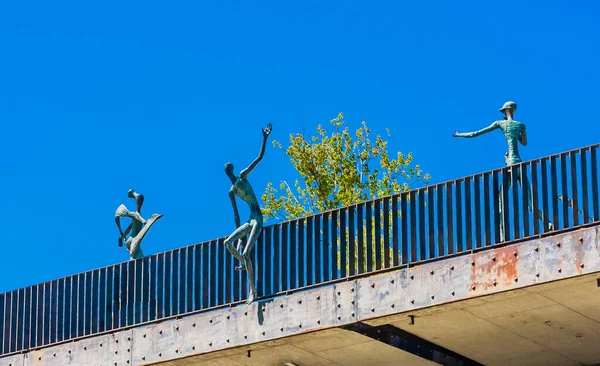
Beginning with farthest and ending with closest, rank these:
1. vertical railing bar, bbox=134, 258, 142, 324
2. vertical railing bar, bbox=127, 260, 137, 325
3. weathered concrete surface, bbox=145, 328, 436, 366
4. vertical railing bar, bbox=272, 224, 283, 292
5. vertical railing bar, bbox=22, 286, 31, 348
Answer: vertical railing bar, bbox=22, 286, 31, 348 < vertical railing bar, bbox=127, 260, 137, 325 < vertical railing bar, bbox=134, 258, 142, 324 < vertical railing bar, bbox=272, 224, 283, 292 < weathered concrete surface, bbox=145, 328, 436, 366

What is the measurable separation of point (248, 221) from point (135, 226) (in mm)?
3476

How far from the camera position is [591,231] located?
756 inches

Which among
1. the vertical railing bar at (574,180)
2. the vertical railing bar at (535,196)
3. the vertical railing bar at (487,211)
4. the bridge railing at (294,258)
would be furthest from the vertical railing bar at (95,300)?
the vertical railing bar at (574,180)

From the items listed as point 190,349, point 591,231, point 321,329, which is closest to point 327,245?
point 321,329

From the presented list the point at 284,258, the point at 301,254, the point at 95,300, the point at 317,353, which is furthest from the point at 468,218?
the point at 95,300

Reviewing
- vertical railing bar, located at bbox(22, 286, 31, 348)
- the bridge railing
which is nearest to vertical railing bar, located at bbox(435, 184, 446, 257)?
the bridge railing

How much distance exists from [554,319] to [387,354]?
126 inches

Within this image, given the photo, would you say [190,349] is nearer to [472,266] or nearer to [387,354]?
[387,354]

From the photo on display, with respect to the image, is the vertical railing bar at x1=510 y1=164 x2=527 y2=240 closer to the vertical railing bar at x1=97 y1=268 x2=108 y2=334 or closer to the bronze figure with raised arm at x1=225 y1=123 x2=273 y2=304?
the bronze figure with raised arm at x1=225 y1=123 x2=273 y2=304

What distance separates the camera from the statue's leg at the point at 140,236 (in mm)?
26047

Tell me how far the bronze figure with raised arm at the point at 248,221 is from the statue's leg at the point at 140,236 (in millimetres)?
2475

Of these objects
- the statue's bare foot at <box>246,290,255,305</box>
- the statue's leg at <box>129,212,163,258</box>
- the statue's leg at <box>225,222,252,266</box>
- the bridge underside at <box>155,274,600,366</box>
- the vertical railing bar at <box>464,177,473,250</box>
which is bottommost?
the bridge underside at <box>155,274,600,366</box>

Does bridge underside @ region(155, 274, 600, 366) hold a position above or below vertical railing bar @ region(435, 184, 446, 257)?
below

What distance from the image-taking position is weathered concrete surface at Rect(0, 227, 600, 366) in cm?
1967
